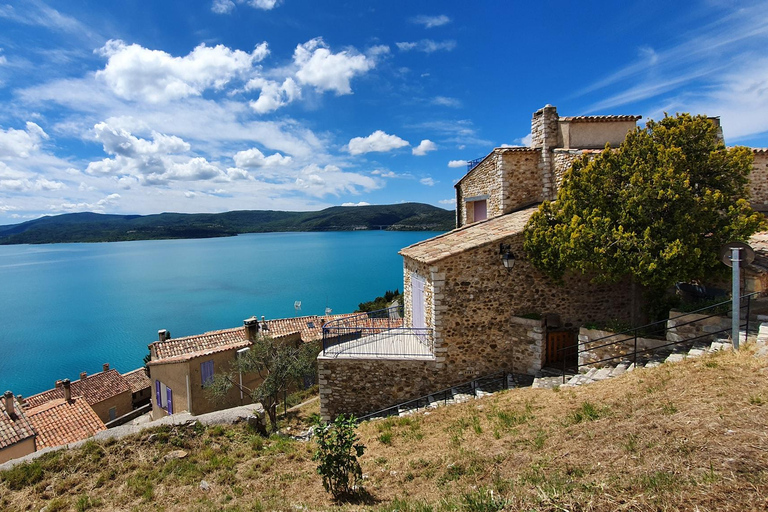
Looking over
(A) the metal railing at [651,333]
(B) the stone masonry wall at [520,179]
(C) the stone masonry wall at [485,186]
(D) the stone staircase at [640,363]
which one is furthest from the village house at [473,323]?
(C) the stone masonry wall at [485,186]

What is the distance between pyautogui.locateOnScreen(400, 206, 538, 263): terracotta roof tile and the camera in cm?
1065

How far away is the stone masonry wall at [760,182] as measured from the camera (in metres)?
13.0

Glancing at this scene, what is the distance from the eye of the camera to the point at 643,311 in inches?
406

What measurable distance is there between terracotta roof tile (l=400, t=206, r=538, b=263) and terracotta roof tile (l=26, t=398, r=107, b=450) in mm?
17430

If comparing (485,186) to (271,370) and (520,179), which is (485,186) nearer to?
(520,179)

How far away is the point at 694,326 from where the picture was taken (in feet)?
27.6

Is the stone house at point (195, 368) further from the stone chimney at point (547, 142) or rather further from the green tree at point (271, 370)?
the stone chimney at point (547, 142)

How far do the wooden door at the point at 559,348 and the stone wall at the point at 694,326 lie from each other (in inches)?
101

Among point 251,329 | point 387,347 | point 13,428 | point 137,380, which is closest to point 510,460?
point 387,347

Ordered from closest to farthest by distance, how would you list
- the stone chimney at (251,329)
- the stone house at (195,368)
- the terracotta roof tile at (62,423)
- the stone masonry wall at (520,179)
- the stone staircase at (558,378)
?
the stone staircase at (558,378)
the stone masonry wall at (520,179)
the terracotta roof tile at (62,423)
the stone house at (195,368)
the stone chimney at (251,329)

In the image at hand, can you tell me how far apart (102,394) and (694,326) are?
3224 cm

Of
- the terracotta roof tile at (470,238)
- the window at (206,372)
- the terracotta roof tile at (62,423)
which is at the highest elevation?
the terracotta roof tile at (470,238)

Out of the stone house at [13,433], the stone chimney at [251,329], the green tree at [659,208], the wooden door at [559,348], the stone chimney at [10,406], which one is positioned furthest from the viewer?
the stone chimney at [251,329]

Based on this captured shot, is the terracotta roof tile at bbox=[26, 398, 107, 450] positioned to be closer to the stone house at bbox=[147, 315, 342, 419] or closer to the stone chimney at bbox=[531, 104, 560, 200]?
the stone house at bbox=[147, 315, 342, 419]
